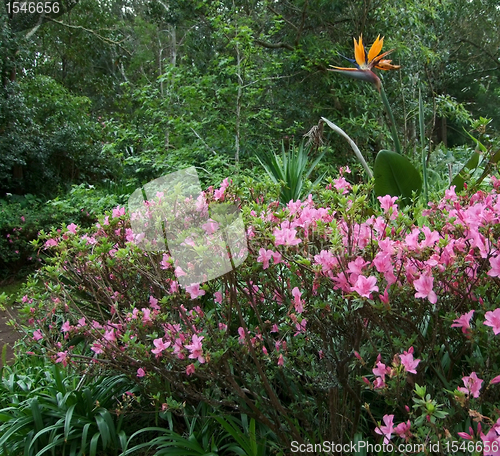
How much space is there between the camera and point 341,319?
4.32 feet

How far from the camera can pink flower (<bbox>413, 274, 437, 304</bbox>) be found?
3.60ft

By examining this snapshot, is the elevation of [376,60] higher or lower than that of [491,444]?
higher

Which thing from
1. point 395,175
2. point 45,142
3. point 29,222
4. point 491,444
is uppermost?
point 491,444

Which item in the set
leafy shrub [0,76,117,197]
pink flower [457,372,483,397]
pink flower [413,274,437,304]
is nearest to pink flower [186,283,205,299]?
pink flower [413,274,437,304]

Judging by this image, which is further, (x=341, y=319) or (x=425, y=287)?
(x=341, y=319)

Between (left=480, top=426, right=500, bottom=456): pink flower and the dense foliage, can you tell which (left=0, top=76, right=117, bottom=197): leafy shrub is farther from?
(left=480, top=426, right=500, bottom=456): pink flower

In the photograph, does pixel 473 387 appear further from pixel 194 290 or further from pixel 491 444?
pixel 194 290

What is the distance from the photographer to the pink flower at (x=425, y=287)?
1098 mm

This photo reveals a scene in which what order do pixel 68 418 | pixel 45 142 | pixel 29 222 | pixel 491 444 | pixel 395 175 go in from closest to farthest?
1. pixel 491 444
2. pixel 68 418
3. pixel 395 175
4. pixel 29 222
5. pixel 45 142

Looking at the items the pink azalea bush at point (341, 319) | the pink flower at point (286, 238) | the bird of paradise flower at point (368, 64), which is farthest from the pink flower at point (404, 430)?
the bird of paradise flower at point (368, 64)

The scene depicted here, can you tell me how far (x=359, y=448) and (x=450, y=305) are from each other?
0.53 m

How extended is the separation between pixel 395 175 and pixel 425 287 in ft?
5.82

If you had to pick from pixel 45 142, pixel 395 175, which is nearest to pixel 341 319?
pixel 395 175

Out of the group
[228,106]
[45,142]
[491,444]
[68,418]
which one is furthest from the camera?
[45,142]
